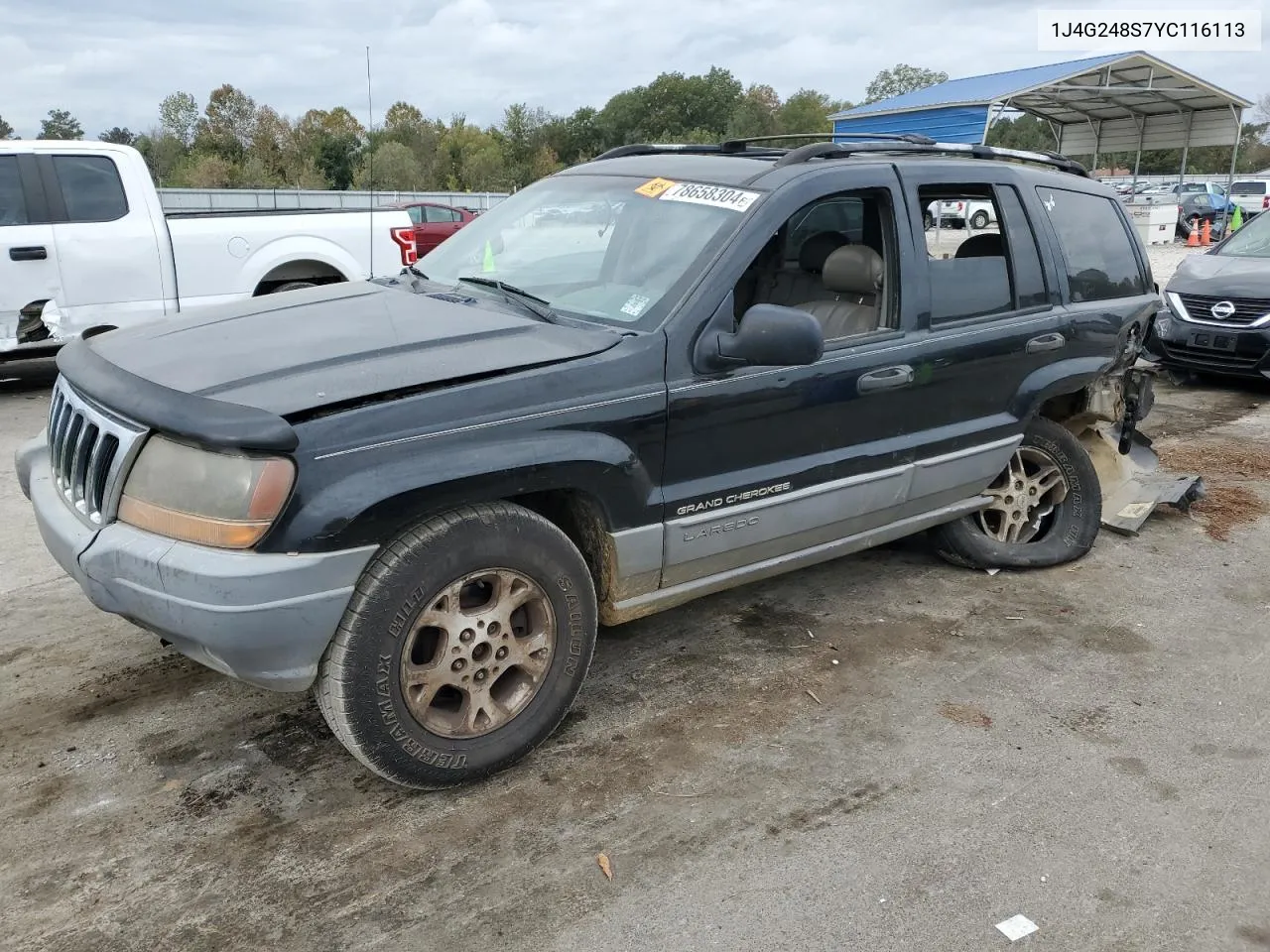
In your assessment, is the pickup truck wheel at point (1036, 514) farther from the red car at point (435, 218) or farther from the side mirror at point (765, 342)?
the red car at point (435, 218)

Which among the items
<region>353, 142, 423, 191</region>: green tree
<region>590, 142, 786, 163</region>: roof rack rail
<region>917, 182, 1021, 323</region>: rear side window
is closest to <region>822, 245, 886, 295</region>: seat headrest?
<region>917, 182, 1021, 323</region>: rear side window

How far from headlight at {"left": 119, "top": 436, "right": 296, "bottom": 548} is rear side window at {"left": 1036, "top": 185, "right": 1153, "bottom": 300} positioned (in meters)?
3.58

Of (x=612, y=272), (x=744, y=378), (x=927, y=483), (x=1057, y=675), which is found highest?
(x=612, y=272)

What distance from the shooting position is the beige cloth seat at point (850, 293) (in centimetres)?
399

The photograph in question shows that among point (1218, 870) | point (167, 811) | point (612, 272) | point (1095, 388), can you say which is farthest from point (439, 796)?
point (1095, 388)

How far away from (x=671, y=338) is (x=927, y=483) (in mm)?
1491

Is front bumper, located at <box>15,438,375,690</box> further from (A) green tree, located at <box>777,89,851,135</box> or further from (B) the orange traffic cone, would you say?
(A) green tree, located at <box>777,89,851,135</box>

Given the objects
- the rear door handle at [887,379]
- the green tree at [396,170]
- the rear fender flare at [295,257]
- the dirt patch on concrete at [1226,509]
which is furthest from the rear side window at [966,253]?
the green tree at [396,170]

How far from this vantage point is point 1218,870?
2.78 metres

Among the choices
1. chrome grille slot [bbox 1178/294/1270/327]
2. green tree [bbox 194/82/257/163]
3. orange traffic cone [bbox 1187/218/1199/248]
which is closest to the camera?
chrome grille slot [bbox 1178/294/1270/327]

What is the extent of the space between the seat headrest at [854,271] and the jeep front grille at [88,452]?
2649 millimetres

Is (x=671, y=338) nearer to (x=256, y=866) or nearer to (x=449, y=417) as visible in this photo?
(x=449, y=417)

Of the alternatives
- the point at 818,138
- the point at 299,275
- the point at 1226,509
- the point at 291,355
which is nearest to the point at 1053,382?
the point at 818,138

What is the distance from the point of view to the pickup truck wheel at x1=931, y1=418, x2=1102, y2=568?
477 centimetres
